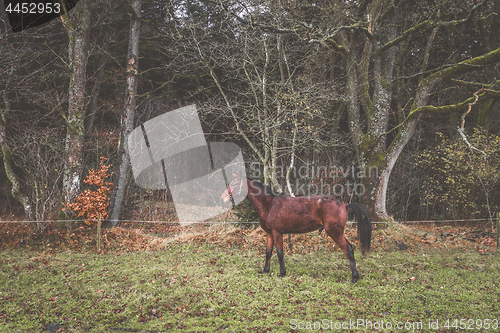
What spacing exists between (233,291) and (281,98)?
5.78 metres

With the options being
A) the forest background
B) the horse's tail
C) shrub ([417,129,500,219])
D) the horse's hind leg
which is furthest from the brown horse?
shrub ([417,129,500,219])

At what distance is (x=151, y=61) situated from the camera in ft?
47.9

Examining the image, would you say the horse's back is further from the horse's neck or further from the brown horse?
the horse's neck

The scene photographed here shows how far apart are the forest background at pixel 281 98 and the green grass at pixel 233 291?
113 inches

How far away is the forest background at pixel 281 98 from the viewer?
9891 mm

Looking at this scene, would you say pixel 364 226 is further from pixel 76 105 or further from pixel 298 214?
pixel 76 105

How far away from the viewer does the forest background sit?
32.4ft

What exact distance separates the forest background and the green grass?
2883 mm

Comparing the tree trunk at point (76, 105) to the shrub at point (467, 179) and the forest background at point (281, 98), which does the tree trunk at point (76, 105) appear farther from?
the shrub at point (467, 179)

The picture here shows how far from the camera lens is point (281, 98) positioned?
9562mm

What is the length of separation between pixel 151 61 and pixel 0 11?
18.0ft

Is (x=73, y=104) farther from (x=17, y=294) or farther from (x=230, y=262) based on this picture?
(x=230, y=262)

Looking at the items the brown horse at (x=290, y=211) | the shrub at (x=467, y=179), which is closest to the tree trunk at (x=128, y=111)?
the brown horse at (x=290, y=211)

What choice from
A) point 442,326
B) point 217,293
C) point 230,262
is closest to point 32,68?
point 230,262
